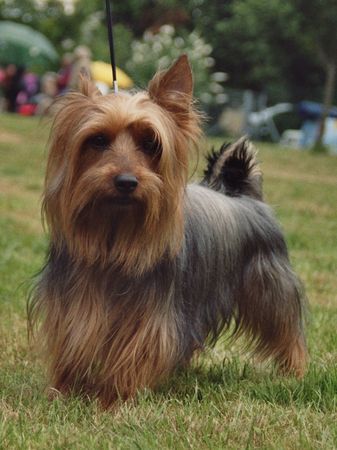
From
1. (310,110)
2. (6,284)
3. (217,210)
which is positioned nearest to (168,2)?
(310,110)

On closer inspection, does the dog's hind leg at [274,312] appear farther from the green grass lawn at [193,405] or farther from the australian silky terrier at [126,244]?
the australian silky terrier at [126,244]

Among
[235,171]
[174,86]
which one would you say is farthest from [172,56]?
[174,86]

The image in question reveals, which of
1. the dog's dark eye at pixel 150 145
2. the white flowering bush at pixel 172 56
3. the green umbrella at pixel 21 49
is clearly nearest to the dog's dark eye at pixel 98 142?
the dog's dark eye at pixel 150 145

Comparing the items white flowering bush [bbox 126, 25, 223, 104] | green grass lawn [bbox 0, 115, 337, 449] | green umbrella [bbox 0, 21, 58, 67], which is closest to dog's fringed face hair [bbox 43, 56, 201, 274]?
green grass lawn [bbox 0, 115, 337, 449]

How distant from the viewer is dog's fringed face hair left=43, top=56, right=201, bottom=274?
3.84 meters

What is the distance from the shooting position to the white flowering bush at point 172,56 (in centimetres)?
3058

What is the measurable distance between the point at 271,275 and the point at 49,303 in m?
1.29

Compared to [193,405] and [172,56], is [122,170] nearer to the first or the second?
[193,405]

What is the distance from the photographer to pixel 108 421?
379 cm

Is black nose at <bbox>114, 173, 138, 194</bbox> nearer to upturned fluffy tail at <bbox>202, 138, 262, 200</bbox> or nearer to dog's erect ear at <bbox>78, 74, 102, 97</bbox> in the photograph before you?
dog's erect ear at <bbox>78, 74, 102, 97</bbox>

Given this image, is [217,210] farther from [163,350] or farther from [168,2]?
[168,2]

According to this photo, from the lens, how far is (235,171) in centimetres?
511

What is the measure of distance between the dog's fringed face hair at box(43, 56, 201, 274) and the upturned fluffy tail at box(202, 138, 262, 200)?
0.97m

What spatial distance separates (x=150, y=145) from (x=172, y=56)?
90.0 ft
